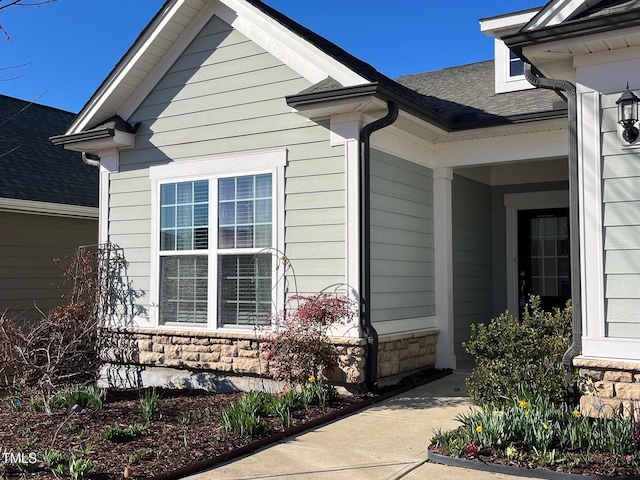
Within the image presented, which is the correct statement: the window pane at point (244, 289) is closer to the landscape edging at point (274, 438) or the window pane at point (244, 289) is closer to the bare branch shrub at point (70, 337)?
the bare branch shrub at point (70, 337)

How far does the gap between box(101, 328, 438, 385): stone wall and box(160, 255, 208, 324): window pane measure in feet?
0.73

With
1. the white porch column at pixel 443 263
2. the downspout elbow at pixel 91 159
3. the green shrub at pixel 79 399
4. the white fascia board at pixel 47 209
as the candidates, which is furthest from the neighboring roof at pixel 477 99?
the white fascia board at pixel 47 209

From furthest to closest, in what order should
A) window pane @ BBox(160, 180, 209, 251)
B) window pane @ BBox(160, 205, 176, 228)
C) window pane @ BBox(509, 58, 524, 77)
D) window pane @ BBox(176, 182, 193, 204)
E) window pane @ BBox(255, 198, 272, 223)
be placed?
window pane @ BBox(509, 58, 524, 77) < window pane @ BBox(160, 205, 176, 228) < window pane @ BBox(176, 182, 193, 204) < window pane @ BBox(160, 180, 209, 251) < window pane @ BBox(255, 198, 272, 223)

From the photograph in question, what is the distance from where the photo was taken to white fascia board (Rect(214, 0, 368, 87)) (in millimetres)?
7344

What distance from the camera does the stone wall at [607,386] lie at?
5430 mm

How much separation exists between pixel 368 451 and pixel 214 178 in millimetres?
4268

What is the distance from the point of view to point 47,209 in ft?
35.9

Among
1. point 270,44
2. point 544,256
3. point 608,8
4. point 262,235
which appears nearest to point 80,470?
point 262,235

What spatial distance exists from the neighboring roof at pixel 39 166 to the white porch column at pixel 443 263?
6.37 m

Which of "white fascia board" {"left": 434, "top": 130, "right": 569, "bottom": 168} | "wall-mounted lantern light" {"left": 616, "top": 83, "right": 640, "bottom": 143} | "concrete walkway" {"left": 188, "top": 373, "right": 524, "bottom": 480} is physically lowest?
"concrete walkway" {"left": 188, "top": 373, "right": 524, "bottom": 480}

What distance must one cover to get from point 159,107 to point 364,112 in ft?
10.4

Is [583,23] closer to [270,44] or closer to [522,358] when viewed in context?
[522,358]

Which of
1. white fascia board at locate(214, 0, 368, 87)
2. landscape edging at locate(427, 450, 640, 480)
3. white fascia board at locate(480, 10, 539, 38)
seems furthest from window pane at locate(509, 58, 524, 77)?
landscape edging at locate(427, 450, 640, 480)

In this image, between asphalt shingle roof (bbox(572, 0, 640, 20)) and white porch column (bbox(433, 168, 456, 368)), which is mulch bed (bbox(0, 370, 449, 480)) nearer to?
white porch column (bbox(433, 168, 456, 368))
